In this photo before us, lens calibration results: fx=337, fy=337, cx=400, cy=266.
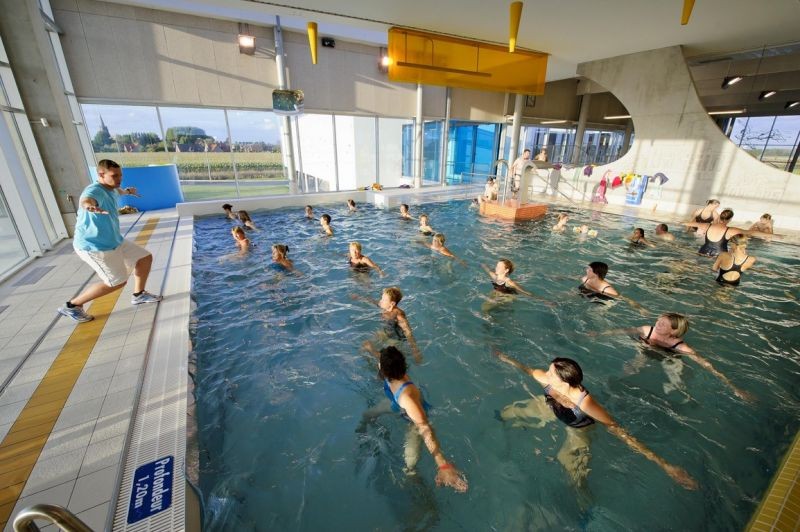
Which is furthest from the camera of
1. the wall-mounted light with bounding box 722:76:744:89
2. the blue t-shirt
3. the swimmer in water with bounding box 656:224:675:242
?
the wall-mounted light with bounding box 722:76:744:89

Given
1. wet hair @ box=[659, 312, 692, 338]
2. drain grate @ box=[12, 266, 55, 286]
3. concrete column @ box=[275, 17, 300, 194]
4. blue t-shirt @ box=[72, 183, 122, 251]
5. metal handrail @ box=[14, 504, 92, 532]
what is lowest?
drain grate @ box=[12, 266, 55, 286]

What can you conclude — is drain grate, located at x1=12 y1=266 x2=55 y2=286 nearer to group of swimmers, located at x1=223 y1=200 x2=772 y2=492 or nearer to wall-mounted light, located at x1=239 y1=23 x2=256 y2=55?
group of swimmers, located at x1=223 y1=200 x2=772 y2=492

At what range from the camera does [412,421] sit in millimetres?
2510

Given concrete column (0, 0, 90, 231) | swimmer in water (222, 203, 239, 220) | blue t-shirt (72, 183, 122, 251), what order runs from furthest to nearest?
swimmer in water (222, 203, 239, 220), concrete column (0, 0, 90, 231), blue t-shirt (72, 183, 122, 251)

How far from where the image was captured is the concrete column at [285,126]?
10.3 m

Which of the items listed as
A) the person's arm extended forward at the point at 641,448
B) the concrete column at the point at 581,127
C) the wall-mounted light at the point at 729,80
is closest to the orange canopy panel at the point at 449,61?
the person's arm extended forward at the point at 641,448

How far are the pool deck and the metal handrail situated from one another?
0.95 meters

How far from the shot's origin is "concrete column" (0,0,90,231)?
552 cm

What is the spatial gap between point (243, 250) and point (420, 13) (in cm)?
584

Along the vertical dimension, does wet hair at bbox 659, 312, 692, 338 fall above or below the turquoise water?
above

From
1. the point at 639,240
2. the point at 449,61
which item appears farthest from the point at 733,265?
the point at 449,61

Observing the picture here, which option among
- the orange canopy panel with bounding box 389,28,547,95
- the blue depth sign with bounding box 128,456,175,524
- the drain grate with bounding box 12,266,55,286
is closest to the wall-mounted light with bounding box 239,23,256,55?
the orange canopy panel with bounding box 389,28,547,95

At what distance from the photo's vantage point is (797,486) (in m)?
1.96

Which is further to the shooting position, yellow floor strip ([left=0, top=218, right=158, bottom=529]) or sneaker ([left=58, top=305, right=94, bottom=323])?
sneaker ([left=58, top=305, right=94, bottom=323])
